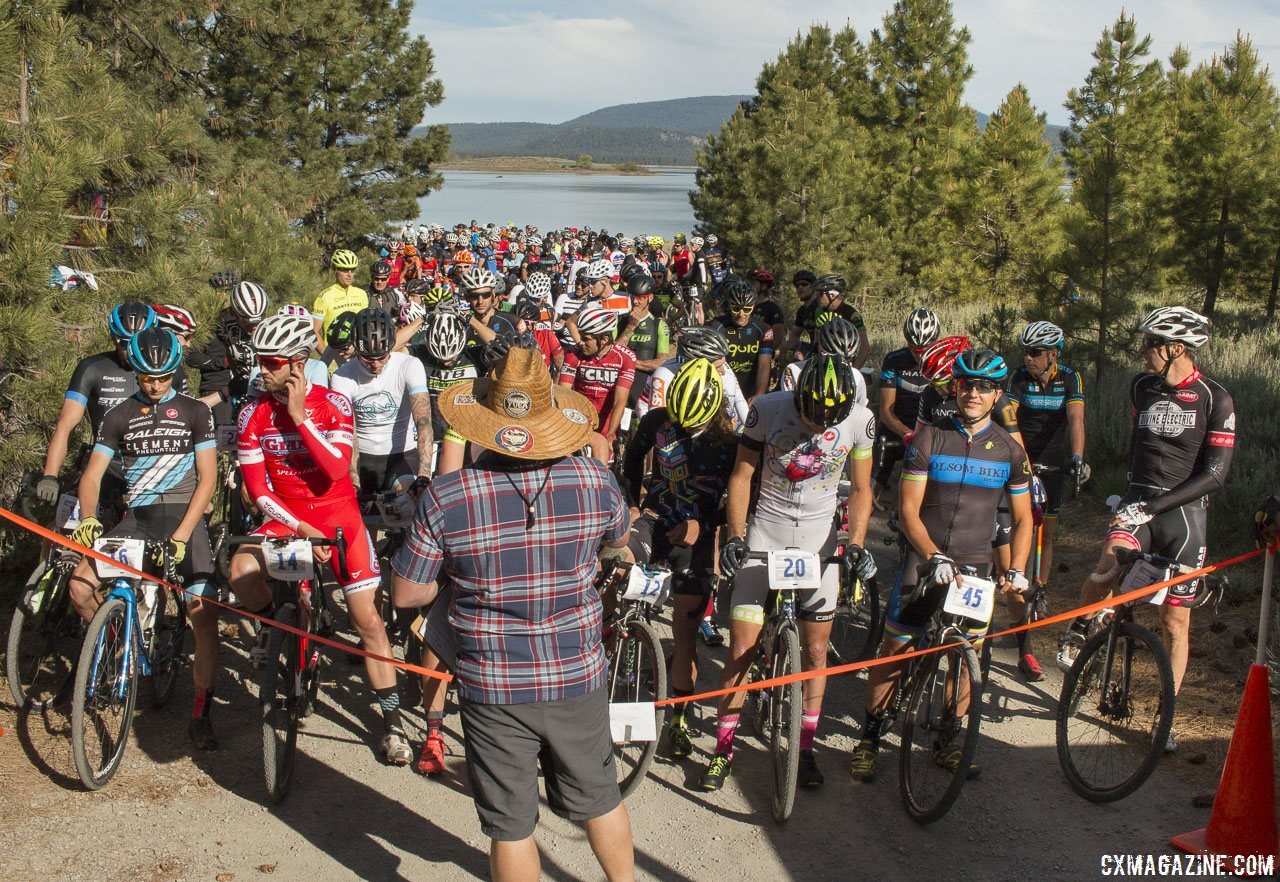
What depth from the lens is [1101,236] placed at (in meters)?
12.2

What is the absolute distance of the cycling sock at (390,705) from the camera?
18.6 ft

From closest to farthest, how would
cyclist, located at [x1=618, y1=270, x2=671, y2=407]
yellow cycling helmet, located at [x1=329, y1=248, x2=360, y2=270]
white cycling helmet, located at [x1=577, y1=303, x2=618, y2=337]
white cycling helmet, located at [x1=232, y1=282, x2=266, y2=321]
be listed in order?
white cycling helmet, located at [x1=232, y1=282, x2=266, y2=321], white cycling helmet, located at [x1=577, y1=303, x2=618, y2=337], cyclist, located at [x1=618, y1=270, x2=671, y2=407], yellow cycling helmet, located at [x1=329, y1=248, x2=360, y2=270]

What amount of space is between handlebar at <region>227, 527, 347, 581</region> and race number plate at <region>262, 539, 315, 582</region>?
0.03 metres

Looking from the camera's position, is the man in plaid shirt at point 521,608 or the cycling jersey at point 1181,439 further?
the cycling jersey at point 1181,439

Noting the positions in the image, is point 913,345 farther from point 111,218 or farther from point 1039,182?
point 1039,182

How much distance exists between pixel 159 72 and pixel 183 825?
10158 millimetres

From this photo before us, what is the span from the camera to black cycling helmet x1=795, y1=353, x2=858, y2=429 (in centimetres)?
508

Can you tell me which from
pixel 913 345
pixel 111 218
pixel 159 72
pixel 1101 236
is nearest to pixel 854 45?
pixel 1101 236

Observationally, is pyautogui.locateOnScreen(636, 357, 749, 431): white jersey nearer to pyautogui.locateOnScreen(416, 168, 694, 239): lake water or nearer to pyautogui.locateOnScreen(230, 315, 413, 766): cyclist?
pyautogui.locateOnScreen(230, 315, 413, 766): cyclist

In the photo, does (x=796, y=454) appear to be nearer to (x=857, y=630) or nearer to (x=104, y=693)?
(x=857, y=630)

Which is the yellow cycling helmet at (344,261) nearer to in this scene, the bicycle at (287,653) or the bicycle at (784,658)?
the bicycle at (287,653)

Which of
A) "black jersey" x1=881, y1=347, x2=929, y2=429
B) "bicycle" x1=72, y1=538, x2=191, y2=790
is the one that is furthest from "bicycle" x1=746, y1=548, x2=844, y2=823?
"black jersey" x1=881, y1=347, x2=929, y2=429

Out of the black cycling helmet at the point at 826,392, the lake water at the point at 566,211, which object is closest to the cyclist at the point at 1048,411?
the black cycling helmet at the point at 826,392

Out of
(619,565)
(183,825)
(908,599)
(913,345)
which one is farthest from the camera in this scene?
(913,345)
